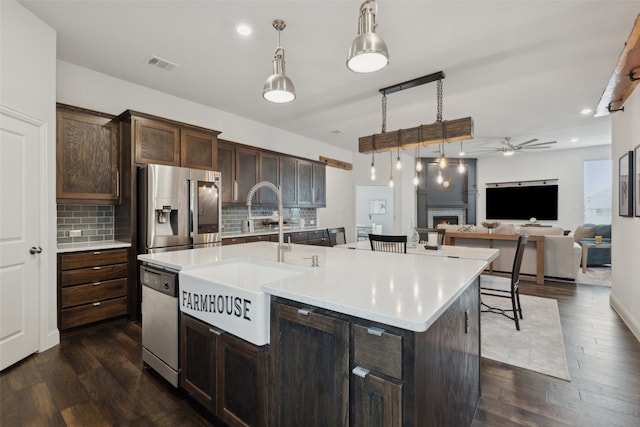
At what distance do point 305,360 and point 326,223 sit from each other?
599 cm

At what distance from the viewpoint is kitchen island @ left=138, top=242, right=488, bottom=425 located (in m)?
1.00

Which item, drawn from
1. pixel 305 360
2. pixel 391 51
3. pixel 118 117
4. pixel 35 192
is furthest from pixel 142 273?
pixel 391 51

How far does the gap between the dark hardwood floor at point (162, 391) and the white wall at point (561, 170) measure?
20.6ft

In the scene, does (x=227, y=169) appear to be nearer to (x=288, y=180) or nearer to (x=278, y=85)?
(x=288, y=180)

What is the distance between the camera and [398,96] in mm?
4168

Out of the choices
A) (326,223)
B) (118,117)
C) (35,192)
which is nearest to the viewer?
(35,192)

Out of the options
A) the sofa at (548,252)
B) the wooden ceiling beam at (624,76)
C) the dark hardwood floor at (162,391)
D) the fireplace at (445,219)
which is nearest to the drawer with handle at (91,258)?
the dark hardwood floor at (162,391)

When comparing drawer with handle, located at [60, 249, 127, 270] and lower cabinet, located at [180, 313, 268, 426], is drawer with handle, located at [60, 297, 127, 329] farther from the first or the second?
lower cabinet, located at [180, 313, 268, 426]

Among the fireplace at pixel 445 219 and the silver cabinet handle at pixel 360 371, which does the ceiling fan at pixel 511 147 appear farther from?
the silver cabinet handle at pixel 360 371

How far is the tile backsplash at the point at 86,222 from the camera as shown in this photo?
3.26 meters

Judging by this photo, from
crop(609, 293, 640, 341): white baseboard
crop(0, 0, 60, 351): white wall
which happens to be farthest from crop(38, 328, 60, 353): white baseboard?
crop(609, 293, 640, 341): white baseboard

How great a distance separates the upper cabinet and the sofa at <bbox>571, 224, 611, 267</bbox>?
763cm

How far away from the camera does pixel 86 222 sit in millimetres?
3447

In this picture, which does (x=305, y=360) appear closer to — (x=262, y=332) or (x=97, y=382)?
(x=262, y=332)
